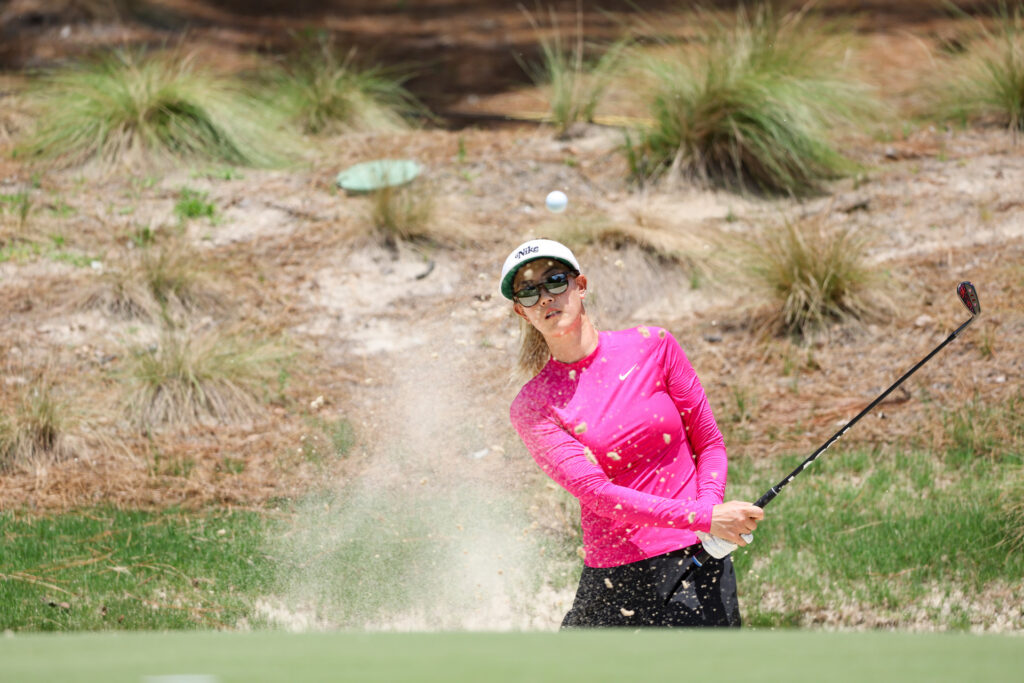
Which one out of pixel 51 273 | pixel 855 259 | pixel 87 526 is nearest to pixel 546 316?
pixel 87 526

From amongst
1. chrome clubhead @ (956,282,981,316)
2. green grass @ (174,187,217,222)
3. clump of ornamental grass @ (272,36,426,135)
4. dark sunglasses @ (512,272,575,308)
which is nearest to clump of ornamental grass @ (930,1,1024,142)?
clump of ornamental grass @ (272,36,426,135)

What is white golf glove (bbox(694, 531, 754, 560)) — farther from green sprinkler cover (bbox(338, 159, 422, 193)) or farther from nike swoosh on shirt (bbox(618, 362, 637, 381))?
green sprinkler cover (bbox(338, 159, 422, 193))

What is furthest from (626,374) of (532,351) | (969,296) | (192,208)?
(192,208)

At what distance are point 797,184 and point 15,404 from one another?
19.5 feet

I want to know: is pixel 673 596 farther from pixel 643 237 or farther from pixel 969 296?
pixel 643 237

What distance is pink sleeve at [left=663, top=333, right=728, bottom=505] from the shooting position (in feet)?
11.6

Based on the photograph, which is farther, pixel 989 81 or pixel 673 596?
pixel 989 81

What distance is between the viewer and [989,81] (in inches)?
373

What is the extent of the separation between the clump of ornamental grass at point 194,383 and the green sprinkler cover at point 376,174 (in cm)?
235

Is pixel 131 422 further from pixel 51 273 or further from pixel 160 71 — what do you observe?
pixel 160 71

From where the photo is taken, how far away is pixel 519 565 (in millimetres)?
5594

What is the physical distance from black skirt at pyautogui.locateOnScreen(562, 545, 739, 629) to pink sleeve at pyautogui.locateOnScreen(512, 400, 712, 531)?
8.7 inches

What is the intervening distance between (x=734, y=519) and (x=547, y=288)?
0.92 m

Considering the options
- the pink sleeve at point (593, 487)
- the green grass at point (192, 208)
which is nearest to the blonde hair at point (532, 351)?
the pink sleeve at point (593, 487)
